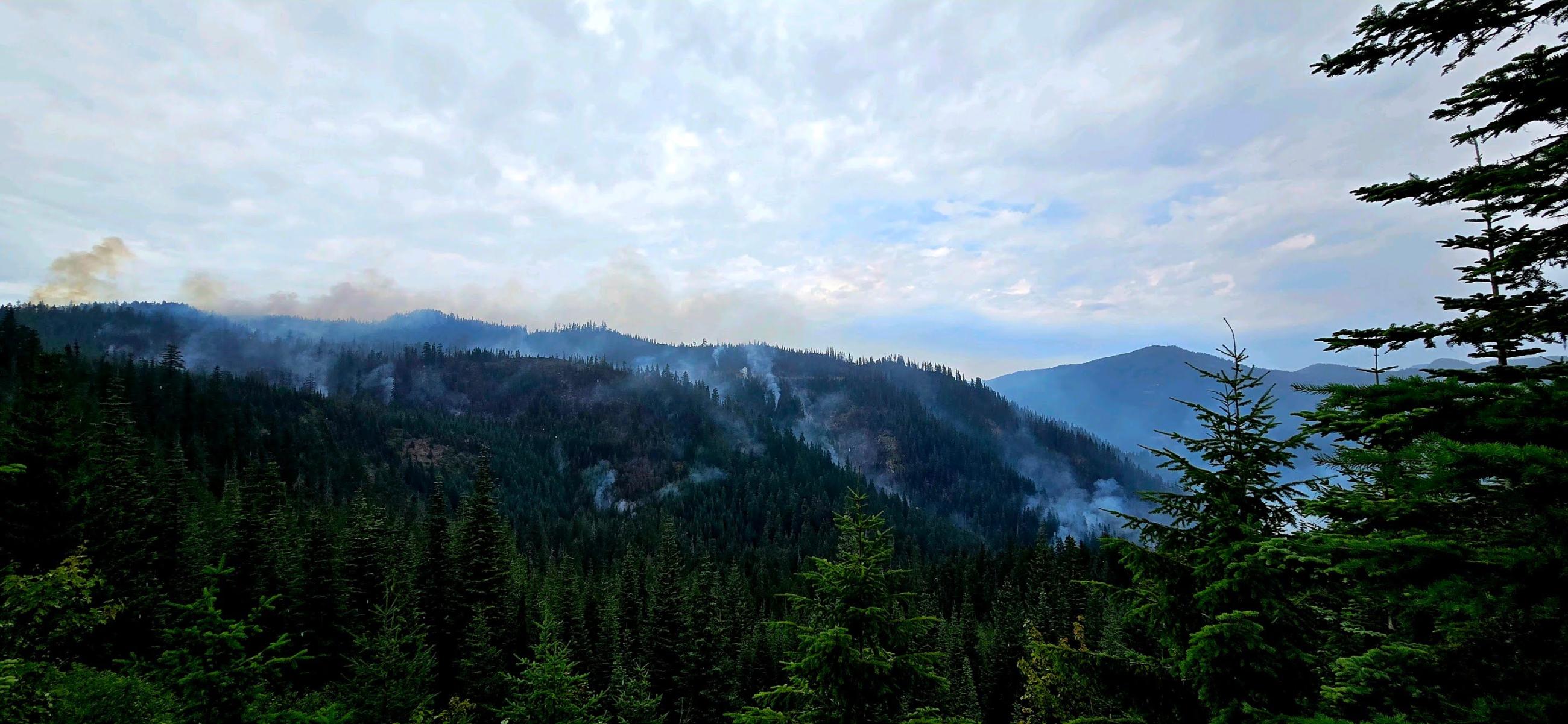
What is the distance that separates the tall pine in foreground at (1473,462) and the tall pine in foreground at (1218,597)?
1.83m

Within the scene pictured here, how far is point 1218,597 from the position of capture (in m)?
9.58

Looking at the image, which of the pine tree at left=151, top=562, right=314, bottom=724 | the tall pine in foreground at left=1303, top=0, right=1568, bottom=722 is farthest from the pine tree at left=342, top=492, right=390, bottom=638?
the tall pine in foreground at left=1303, top=0, right=1568, bottom=722

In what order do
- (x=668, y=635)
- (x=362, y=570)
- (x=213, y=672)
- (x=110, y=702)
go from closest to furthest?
(x=213, y=672)
(x=110, y=702)
(x=362, y=570)
(x=668, y=635)

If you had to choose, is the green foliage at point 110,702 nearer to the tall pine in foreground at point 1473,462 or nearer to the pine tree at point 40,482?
the pine tree at point 40,482

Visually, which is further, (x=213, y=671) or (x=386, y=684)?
(x=386, y=684)

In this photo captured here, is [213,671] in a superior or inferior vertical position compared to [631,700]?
superior

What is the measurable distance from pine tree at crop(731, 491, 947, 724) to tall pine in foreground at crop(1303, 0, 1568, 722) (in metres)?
6.87

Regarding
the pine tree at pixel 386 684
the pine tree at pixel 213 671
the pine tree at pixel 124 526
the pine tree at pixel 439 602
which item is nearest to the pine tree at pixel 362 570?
the pine tree at pixel 439 602

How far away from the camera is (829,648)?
11875mm

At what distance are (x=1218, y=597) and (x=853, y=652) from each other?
6.55m

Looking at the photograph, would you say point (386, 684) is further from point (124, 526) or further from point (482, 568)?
point (124, 526)

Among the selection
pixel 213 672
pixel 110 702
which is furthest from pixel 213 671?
pixel 110 702

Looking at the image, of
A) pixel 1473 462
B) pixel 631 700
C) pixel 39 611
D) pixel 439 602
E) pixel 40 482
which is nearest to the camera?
pixel 1473 462

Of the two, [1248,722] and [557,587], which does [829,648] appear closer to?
[1248,722]
